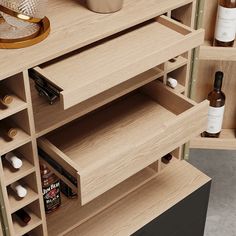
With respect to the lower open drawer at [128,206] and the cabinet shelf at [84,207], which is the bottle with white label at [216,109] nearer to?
the lower open drawer at [128,206]

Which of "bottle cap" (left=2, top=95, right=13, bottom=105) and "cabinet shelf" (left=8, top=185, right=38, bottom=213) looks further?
"cabinet shelf" (left=8, top=185, right=38, bottom=213)

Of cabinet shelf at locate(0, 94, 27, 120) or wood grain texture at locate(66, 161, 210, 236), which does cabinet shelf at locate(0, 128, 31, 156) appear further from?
wood grain texture at locate(66, 161, 210, 236)

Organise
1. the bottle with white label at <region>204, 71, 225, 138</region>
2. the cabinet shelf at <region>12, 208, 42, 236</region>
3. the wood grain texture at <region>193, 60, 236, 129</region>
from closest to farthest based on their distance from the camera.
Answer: the cabinet shelf at <region>12, 208, 42, 236</region>
the bottle with white label at <region>204, 71, 225, 138</region>
the wood grain texture at <region>193, 60, 236, 129</region>

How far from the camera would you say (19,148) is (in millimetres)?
1580

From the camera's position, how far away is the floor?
228cm

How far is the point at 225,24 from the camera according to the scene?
1.81 meters

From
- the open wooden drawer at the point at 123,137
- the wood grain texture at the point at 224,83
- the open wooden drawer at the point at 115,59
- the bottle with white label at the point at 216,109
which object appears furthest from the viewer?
the wood grain texture at the point at 224,83

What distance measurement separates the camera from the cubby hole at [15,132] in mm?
1423

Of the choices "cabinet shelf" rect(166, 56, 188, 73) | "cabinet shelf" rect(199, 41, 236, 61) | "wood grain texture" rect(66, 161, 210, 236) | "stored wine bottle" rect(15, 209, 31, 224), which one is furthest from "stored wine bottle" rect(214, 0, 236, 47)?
"stored wine bottle" rect(15, 209, 31, 224)

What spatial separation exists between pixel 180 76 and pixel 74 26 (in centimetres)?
53

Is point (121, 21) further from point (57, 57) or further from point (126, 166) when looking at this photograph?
point (126, 166)

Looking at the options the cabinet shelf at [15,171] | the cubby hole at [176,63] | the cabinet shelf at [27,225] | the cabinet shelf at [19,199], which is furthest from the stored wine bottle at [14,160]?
the cubby hole at [176,63]

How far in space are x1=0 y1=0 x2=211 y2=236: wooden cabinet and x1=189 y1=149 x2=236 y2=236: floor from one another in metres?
0.41

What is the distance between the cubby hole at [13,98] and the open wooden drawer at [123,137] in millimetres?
177
